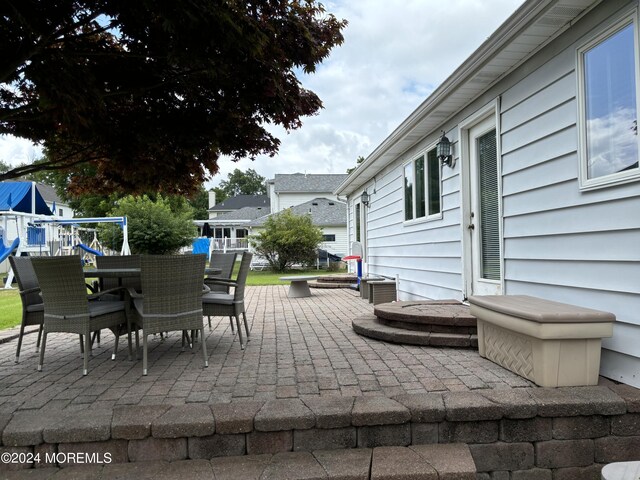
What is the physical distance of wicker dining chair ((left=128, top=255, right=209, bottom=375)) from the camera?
3379mm

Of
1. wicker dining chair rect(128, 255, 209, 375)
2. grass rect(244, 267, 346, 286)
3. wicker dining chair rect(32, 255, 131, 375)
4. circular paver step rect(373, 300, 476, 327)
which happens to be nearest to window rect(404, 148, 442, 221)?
circular paver step rect(373, 300, 476, 327)

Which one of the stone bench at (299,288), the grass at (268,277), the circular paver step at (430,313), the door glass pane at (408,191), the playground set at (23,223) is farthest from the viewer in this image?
the grass at (268,277)

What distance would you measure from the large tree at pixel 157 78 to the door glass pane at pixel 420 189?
3.13 meters

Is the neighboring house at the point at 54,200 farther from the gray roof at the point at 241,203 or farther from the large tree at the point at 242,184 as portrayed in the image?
the large tree at the point at 242,184

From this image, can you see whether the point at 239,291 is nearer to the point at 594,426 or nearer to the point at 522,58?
the point at 594,426

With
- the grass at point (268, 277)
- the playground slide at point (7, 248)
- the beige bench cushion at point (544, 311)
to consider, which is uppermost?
the playground slide at point (7, 248)

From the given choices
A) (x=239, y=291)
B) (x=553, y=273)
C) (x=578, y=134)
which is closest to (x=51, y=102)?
(x=239, y=291)

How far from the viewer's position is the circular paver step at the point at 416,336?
3914 mm

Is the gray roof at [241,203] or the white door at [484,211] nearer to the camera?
the white door at [484,211]

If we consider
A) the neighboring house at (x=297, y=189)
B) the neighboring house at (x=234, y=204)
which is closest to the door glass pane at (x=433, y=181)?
the neighboring house at (x=297, y=189)

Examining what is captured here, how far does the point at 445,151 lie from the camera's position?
18.5ft

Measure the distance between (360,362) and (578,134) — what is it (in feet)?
7.97

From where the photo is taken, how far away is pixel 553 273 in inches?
137

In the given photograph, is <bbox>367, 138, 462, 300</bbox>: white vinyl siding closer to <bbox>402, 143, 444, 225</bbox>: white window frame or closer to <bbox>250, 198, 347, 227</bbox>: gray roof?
<bbox>402, 143, 444, 225</bbox>: white window frame
